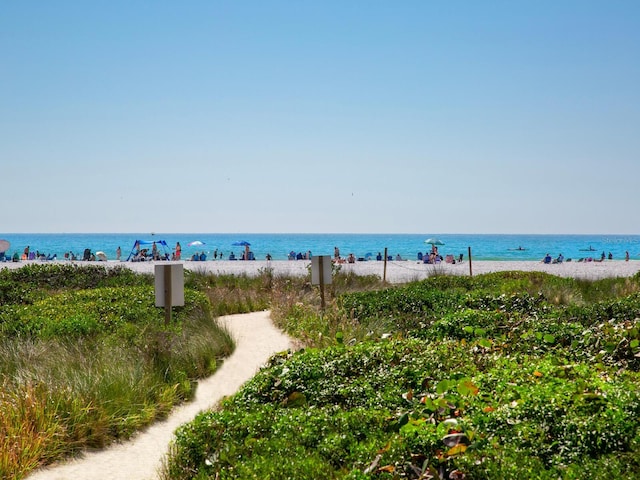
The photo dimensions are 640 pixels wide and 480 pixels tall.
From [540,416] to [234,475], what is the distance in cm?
216

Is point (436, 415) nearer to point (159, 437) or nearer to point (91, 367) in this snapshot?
point (159, 437)

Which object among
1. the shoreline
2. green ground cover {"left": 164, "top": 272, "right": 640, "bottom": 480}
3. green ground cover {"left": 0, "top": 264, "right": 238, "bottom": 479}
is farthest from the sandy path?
the shoreline

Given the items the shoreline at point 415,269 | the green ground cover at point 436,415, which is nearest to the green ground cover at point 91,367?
the green ground cover at point 436,415

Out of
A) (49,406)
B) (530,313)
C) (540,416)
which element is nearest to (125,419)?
(49,406)

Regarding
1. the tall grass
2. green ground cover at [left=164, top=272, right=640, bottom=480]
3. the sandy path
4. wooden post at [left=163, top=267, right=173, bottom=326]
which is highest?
wooden post at [left=163, top=267, right=173, bottom=326]

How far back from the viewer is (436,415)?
4711 millimetres

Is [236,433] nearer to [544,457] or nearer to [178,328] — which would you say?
[544,457]

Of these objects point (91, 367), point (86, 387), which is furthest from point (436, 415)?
point (91, 367)

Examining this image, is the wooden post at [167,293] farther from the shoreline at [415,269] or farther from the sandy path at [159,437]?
the shoreline at [415,269]

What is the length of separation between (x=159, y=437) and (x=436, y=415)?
3039 millimetres

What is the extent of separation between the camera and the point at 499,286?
13766mm

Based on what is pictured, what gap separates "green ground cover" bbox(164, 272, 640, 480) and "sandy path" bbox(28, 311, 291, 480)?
860 millimetres

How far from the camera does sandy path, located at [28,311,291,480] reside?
5.38 metres

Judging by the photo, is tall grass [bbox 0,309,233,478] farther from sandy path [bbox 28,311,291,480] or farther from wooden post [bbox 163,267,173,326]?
wooden post [bbox 163,267,173,326]
